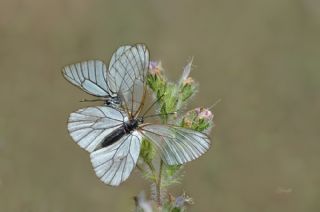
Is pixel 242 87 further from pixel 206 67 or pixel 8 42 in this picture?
pixel 8 42

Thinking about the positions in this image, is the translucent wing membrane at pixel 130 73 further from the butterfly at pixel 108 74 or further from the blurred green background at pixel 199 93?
the blurred green background at pixel 199 93

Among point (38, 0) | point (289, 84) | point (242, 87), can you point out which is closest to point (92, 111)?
point (242, 87)

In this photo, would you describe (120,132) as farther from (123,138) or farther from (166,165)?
(166,165)

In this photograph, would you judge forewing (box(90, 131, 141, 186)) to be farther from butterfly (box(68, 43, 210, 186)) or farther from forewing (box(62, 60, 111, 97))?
forewing (box(62, 60, 111, 97))

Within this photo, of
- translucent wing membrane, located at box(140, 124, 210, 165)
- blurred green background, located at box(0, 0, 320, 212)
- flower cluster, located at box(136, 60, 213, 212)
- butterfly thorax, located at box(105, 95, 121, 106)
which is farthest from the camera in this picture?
blurred green background, located at box(0, 0, 320, 212)

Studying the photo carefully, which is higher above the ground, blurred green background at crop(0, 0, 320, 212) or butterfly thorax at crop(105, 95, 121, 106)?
blurred green background at crop(0, 0, 320, 212)

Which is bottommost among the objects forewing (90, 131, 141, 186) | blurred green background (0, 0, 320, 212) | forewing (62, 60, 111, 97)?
forewing (90, 131, 141, 186)

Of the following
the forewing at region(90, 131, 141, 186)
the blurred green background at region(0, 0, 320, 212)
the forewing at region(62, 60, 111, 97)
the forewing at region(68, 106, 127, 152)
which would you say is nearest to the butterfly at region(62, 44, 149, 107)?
the forewing at region(62, 60, 111, 97)

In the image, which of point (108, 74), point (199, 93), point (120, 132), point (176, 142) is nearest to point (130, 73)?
point (108, 74)

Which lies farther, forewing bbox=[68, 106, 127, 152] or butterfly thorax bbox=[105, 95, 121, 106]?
butterfly thorax bbox=[105, 95, 121, 106]
